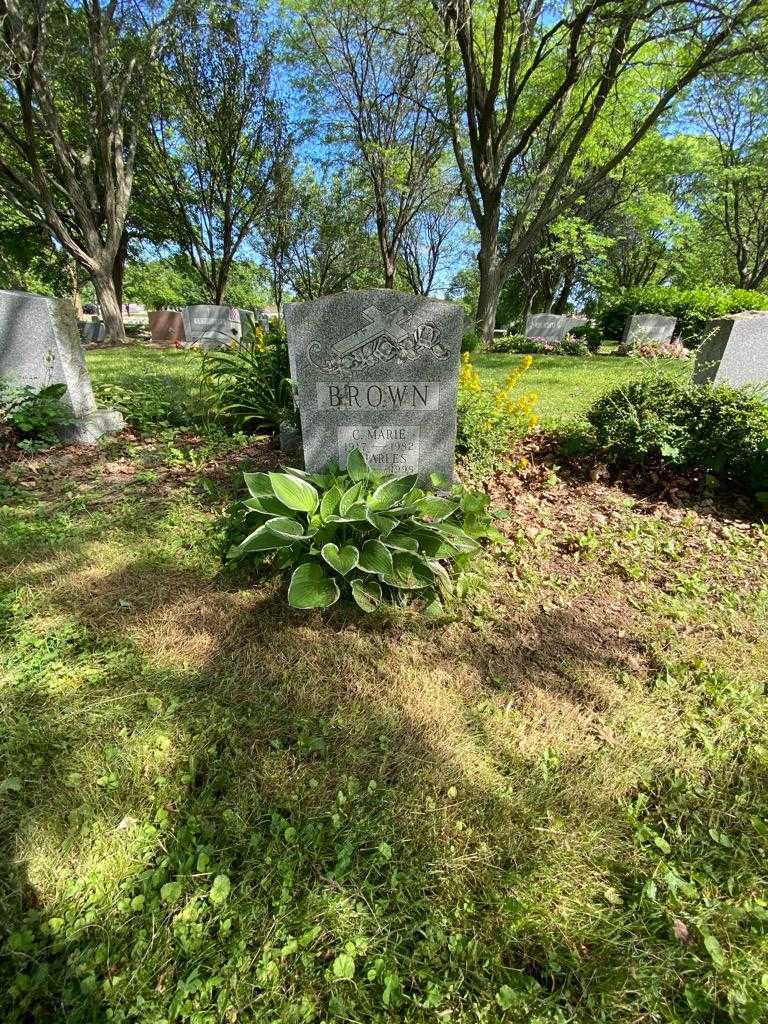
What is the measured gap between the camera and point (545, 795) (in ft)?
5.22

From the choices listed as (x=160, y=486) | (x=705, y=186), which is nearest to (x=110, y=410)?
(x=160, y=486)

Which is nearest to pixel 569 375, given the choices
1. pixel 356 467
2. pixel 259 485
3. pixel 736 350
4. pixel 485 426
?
pixel 736 350

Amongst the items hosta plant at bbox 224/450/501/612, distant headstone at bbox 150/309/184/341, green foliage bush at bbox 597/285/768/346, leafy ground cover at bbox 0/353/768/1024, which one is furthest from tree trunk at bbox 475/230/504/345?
leafy ground cover at bbox 0/353/768/1024

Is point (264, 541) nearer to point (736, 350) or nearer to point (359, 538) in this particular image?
point (359, 538)

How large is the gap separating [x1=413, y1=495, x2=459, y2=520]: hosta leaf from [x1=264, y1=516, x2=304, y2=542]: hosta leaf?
2.27 ft

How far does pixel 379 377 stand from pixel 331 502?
3.10 ft

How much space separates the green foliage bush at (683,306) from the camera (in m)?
13.1

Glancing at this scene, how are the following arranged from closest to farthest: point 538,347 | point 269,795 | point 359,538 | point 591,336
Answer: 1. point 269,795
2. point 359,538
3. point 538,347
4. point 591,336

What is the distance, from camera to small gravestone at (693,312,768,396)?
421cm

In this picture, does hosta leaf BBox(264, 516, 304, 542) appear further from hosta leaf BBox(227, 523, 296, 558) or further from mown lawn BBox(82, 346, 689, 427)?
mown lawn BBox(82, 346, 689, 427)

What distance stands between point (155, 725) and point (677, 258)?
33089 mm

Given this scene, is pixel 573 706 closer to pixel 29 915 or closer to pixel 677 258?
pixel 29 915

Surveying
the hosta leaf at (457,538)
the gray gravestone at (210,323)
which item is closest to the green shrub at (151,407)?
the hosta leaf at (457,538)

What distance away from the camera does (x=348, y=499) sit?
2496mm
